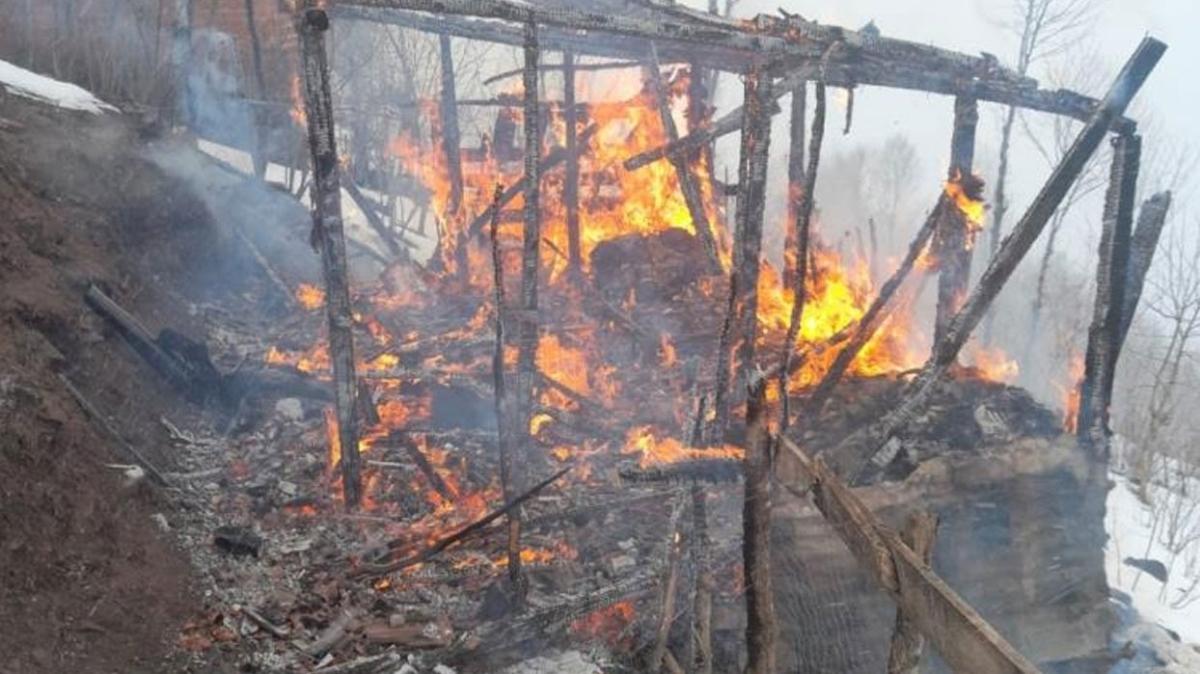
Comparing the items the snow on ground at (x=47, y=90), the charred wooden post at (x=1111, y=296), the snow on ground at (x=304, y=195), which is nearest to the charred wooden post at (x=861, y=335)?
the charred wooden post at (x=1111, y=296)

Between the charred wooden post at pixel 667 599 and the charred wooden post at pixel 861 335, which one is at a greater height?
the charred wooden post at pixel 861 335

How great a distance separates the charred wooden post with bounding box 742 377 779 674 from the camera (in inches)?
173

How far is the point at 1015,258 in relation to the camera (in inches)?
316

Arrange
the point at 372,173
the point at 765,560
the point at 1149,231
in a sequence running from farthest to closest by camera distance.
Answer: the point at 372,173, the point at 1149,231, the point at 765,560

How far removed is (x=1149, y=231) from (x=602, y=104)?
1024cm

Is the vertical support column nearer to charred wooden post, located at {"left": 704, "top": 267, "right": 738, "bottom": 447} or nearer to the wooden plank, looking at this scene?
charred wooden post, located at {"left": 704, "top": 267, "right": 738, "bottom": 447}

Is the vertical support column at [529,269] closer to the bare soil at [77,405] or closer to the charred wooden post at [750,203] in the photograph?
the charred wooden post at [750,203]

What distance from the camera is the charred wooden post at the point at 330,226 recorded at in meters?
7.98

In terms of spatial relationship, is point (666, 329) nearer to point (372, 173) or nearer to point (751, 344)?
point (751, 344)

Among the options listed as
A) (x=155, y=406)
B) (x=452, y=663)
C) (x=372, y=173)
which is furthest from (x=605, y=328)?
(x=372, y=173)

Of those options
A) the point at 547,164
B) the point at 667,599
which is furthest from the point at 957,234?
the point at 667,599

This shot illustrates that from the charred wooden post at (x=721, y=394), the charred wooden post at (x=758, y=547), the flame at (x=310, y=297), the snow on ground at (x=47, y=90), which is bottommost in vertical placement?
the flame at (x=310, y=297)

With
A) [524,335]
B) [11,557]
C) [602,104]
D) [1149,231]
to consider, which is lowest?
[11,557]

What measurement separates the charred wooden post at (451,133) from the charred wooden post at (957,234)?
9195mm
